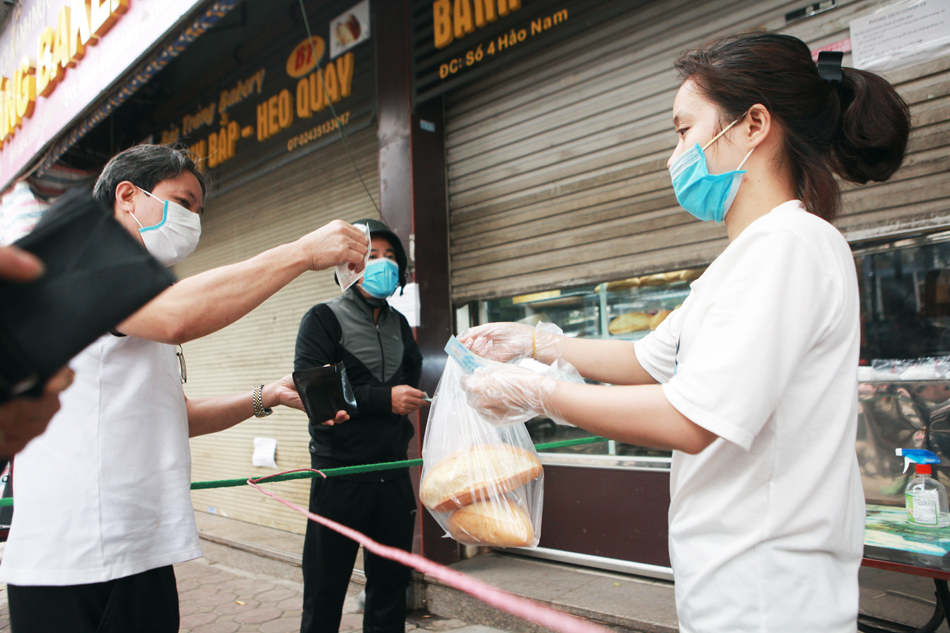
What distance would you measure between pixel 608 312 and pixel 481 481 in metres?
2.44

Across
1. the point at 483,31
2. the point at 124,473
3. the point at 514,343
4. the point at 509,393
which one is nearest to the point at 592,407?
the point at 509,393

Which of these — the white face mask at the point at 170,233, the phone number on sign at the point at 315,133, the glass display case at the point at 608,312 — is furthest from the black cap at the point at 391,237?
the phone number on sign at the point at 315,133

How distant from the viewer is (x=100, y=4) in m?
5.03

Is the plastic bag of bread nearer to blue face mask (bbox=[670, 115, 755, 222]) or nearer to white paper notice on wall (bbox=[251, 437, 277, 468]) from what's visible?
blue face mask (bbox=[670, 115, 755, 222])

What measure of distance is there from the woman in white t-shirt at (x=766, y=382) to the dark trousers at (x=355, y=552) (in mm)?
1701

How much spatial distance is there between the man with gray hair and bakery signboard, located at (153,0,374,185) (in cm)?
308

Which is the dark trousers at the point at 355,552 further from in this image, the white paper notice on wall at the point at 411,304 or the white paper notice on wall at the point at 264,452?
the white paper notice on wall at the point at 264,452

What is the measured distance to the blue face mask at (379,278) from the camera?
288cm

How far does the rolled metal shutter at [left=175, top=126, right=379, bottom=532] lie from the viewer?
5.32 meters

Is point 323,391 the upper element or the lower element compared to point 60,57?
lower

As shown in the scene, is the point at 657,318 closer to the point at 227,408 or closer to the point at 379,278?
the point at 379,278

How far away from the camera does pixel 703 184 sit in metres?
1.26

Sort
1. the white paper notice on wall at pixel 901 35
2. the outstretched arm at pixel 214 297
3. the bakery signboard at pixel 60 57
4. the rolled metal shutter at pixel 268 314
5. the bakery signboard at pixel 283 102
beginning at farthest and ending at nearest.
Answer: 1. the rolled metal shutter at pixel 268 314
2. the bakery signboard at pixel 283 102
3. the bakery signboard at pixel 60 57
4. the white paper notice on wall at pixel 901 35
5. the outstretched arm at pixel 214 297

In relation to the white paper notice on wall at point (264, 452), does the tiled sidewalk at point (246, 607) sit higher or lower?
lower
